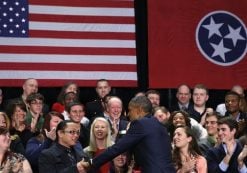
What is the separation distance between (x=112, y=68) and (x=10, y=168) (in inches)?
171

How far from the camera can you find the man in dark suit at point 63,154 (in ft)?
26.0

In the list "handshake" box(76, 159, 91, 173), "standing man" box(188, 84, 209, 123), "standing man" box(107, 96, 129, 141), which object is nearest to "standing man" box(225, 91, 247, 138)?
"standing man" box(188, 84, 209, 123)

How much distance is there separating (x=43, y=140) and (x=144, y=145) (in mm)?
1665

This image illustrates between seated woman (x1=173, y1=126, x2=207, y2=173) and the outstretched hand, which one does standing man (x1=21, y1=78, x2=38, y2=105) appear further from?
the outstretched hand

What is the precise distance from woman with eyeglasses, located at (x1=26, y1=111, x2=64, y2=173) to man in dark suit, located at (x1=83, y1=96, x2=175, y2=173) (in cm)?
92

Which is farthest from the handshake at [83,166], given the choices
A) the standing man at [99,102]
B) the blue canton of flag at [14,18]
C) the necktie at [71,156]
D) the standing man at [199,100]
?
the blue canton of flag at [14,18]

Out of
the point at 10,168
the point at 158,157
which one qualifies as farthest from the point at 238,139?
the point at 10,168

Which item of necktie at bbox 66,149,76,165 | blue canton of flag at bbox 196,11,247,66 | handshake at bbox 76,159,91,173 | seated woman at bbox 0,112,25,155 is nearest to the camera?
handshake at bbox 76,159,91,173

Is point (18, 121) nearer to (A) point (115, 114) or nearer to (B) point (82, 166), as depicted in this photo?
(A) point (115, 114)

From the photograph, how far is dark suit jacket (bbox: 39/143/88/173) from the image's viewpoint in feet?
26.0

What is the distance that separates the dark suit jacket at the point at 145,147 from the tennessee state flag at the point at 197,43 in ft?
14.8

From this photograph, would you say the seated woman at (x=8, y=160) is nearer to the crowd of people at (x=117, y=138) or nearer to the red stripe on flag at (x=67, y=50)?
the crowd of people at (x=117, y=138)

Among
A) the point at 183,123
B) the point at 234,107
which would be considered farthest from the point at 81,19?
the point at 183,123

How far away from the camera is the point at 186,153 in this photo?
27.9 feet
